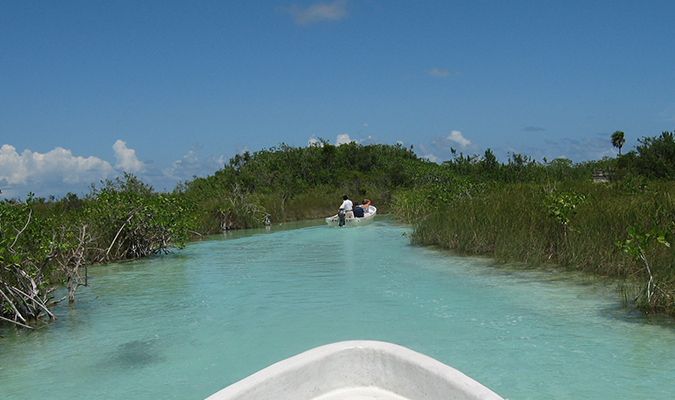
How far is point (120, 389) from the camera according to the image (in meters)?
5.30

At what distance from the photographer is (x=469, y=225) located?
1333cm

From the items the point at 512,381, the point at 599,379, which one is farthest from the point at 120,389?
the point at 599,379

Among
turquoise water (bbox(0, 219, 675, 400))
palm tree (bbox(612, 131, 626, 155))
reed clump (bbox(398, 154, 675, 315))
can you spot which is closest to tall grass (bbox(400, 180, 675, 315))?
reed clump (bbox(398, 154, 675, 315))

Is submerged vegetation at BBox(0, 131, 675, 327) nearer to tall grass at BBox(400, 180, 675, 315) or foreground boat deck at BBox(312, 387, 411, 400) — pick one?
tall grass at BBox(400, 180, 675, 315)

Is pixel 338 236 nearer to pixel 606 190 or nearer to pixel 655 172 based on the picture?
pixel 606 190

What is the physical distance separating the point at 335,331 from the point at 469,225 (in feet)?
23.9

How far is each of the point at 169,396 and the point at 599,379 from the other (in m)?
4.15

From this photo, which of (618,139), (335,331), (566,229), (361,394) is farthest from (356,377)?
(618,139)

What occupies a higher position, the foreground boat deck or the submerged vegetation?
the submerged vegetation

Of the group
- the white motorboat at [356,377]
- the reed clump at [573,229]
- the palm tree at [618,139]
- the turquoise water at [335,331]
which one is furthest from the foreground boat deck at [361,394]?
the palm tree at [618,139]

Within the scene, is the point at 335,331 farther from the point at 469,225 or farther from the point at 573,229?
the point at 469,225

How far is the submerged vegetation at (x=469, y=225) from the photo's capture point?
7526 mm

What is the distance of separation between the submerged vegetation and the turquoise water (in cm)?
66

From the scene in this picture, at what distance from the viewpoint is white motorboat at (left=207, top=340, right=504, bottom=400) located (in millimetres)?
3043
